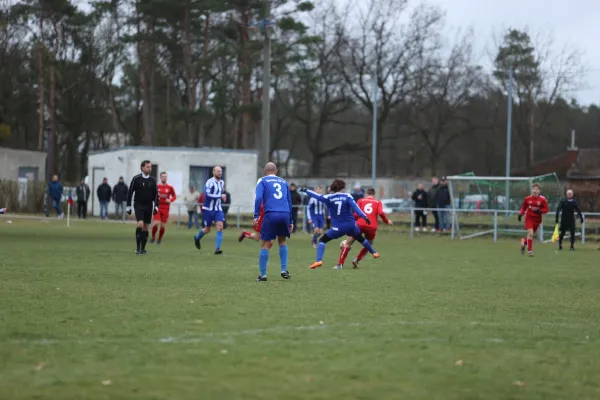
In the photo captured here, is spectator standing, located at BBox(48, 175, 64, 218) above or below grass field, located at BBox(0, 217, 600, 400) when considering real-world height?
above

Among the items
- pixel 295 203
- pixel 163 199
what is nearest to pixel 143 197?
pixel 163 199

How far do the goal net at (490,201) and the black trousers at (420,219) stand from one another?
123 cm

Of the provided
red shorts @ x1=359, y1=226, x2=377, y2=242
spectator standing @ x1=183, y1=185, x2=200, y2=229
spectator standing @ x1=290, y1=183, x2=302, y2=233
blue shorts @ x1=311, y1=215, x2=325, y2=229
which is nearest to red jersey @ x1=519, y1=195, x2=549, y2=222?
blue shorts @ x1=311, y1=215, x2=325, y2=229

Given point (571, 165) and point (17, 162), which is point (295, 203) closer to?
point (17, 162)

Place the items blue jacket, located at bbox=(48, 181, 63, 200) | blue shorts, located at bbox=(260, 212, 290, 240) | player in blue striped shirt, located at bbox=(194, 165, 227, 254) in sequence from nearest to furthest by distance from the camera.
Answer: blue shorts, located at bbox=(260, 212, 290, 240) → player in blue striped shirt, located at bbox=(194, 165, 227, 254) → blue jacket, located at bbox=(48, 181, 63, 200)

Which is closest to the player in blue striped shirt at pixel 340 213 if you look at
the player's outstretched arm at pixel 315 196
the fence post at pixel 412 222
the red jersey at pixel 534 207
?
the player's outstretched arm at pixel 315 196

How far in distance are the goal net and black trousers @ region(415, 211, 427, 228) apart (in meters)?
1.23

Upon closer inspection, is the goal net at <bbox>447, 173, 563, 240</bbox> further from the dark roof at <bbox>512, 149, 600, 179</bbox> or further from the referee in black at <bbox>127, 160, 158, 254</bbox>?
the dark roof at <bbox>512, 149, 600, 179</bbox>

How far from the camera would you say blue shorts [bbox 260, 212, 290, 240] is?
1466 centimetres

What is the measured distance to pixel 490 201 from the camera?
35.8m

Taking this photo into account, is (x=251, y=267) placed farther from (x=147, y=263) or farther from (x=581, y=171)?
(x=581, y=171)

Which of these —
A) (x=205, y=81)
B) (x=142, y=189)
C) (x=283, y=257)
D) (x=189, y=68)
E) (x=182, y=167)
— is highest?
(x=189, y=68)

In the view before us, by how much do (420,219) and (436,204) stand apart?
2.71 feet

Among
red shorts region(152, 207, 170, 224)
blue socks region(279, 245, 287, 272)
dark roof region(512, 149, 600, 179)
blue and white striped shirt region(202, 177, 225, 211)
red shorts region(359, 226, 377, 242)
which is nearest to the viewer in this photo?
blue socks region(279, 245, 287, 272)
